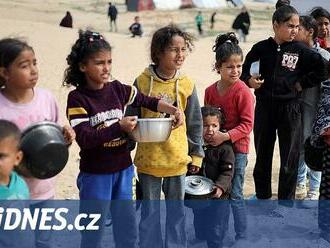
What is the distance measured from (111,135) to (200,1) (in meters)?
39.2

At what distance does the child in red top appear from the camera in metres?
4.38

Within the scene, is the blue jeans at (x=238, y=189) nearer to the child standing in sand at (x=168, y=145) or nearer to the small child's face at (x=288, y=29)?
the child standing in sand at (x=168, y=145)

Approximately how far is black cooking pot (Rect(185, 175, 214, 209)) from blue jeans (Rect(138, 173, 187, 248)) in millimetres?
159

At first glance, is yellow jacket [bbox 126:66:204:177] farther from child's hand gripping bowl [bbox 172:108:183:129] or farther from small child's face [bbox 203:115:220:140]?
small child's face [bbox 203:115:220:140]

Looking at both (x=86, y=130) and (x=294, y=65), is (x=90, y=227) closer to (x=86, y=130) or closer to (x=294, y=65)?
(x=86, y=130)

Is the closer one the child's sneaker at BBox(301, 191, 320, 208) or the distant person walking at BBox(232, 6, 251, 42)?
the child's sneaker at BBox(301, 191, 320, 208)

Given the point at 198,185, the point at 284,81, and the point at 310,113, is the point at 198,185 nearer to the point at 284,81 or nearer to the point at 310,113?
the point at 284,81

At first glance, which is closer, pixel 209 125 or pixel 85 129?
pixel 85 129

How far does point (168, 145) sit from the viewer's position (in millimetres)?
3891

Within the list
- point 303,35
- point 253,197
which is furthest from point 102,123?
point 303,35

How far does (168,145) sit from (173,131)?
96mm

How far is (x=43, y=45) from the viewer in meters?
17.6

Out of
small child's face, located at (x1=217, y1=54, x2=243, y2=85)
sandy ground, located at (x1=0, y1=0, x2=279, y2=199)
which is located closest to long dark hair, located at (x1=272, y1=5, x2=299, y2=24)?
small child's face, located at (x1=217, y1=54, x2=243, y2=85)

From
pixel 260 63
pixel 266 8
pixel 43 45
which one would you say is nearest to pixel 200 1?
pixel 266 8
